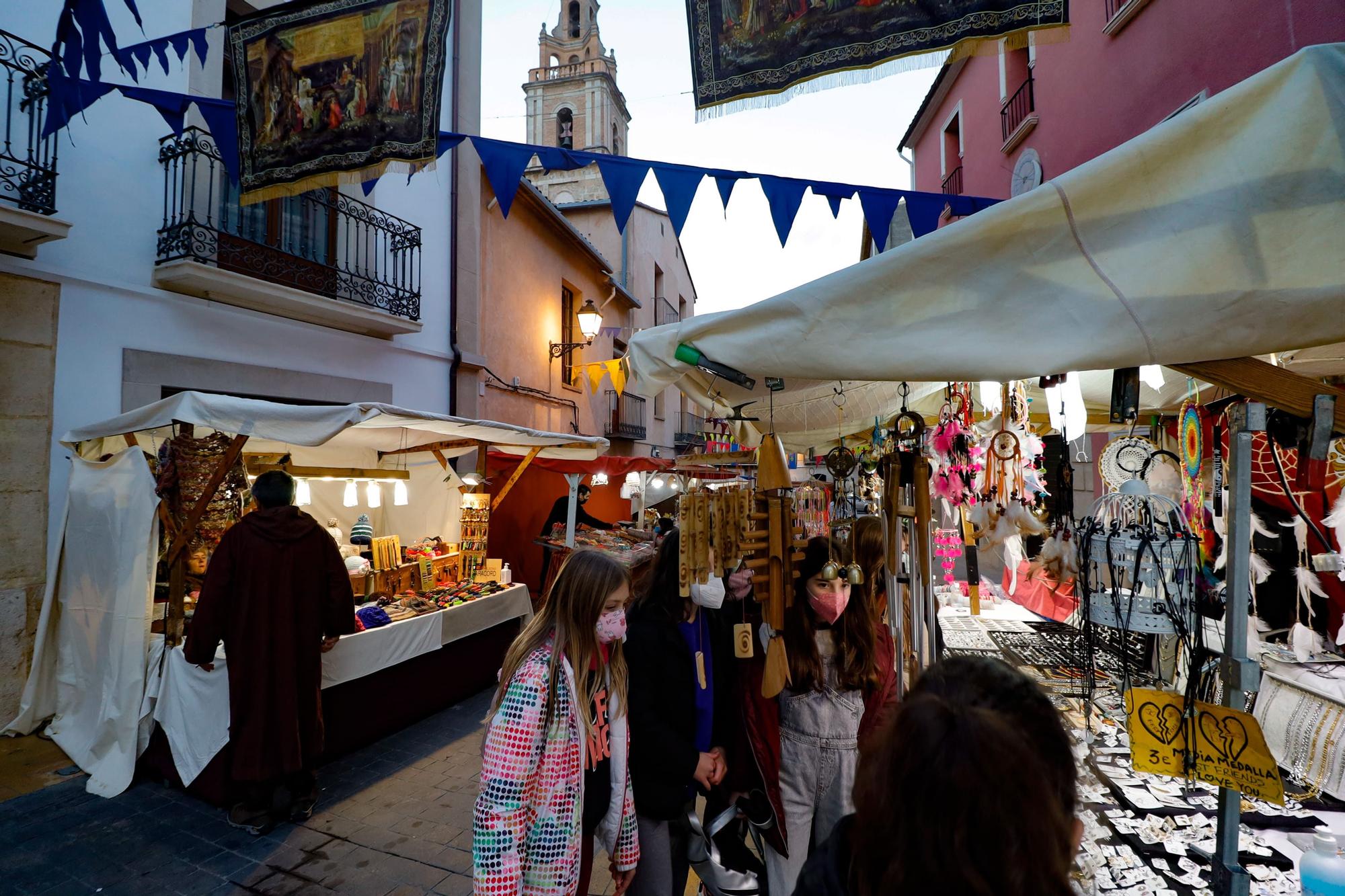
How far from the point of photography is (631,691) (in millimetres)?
2506

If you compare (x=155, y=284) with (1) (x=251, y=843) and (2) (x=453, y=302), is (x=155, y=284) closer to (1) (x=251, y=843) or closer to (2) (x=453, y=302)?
(2) (x=453, y=302)

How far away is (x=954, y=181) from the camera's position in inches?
520

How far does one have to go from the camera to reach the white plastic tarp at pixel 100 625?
4551 millimetres

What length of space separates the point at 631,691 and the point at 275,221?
7773 mm

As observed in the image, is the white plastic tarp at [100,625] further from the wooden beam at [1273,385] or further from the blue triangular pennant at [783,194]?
the wooden beam at [1273,385]

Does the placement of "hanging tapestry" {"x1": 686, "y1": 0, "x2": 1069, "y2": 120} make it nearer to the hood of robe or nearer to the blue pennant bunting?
the blue pennant bunting

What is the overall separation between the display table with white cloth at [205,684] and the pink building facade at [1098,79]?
223 inches

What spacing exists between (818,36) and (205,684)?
5.43 m

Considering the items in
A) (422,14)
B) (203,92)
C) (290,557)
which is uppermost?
(203,92)

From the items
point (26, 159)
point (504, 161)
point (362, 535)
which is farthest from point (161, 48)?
point (362, 535)

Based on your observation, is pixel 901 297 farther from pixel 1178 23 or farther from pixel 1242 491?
pixel 1178 23

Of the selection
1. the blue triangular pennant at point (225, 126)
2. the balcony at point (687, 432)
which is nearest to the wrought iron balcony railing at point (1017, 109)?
the blue triangular pennant at point (225, 126)

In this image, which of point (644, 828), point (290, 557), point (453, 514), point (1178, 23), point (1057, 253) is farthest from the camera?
point (453, 514)

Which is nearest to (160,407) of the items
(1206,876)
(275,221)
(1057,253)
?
(275,221)
